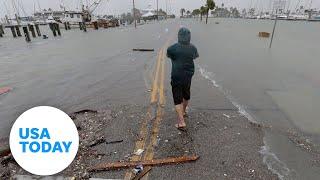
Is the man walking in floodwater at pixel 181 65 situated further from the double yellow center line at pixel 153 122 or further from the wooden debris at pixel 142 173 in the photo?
the wooden debris at pixel 142 173

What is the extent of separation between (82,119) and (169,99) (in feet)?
7.86

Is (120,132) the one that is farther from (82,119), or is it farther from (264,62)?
(264,62)

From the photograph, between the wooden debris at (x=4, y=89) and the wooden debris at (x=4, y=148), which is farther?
the wooden debris at (x=4, y=89)

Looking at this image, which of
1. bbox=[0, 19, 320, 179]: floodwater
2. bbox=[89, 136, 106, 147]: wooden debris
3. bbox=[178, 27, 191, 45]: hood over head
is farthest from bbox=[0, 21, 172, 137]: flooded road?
bbox=[178, 27, 191, 45]: hood over head

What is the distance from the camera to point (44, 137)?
2.97 meters

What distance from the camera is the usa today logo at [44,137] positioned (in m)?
2.97

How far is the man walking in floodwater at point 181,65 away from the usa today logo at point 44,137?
2.71 m

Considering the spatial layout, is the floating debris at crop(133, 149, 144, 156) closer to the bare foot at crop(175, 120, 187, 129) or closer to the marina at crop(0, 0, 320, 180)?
the marina at crop(0, 0, 320, 180)

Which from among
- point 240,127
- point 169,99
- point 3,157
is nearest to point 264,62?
point 169,99

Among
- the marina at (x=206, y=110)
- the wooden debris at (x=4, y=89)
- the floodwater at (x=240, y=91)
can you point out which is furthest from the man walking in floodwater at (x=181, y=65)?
the wooden debris at (x=4, y=89)

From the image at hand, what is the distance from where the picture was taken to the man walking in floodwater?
526 centimetres

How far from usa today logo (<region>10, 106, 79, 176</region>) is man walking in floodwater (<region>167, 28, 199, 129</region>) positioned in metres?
2.71

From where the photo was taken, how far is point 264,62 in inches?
560

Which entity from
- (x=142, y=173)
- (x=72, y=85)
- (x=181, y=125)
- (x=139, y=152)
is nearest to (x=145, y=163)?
(x=142, y=173)
